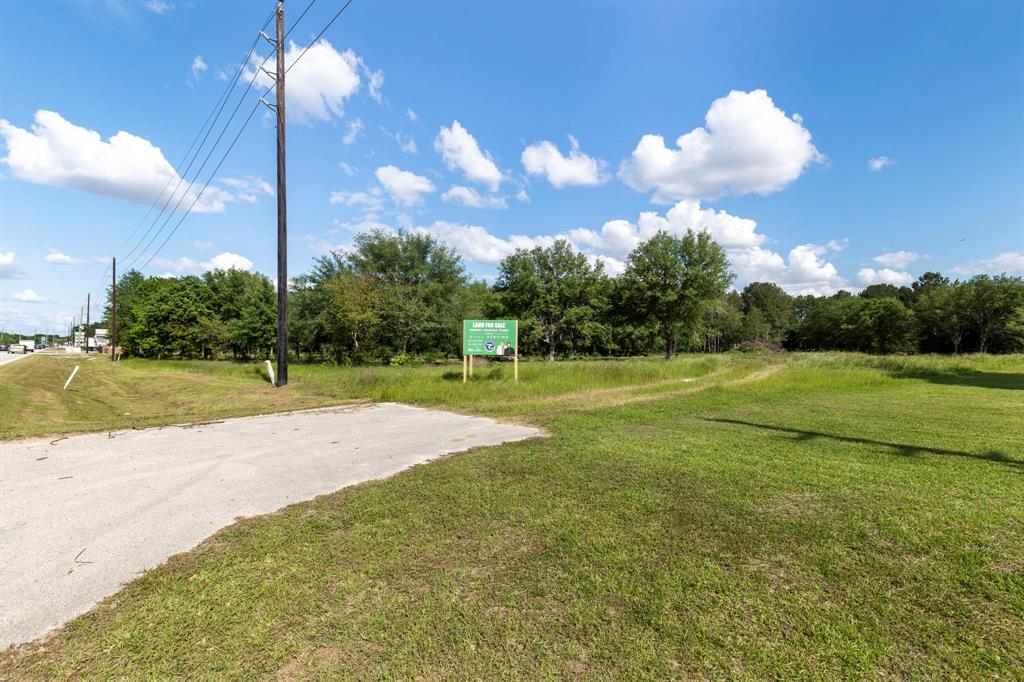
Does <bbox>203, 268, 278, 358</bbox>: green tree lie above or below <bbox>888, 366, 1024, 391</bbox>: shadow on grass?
above

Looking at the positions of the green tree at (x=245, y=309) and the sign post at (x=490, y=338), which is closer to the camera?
the sign post at (x=490, y=338)

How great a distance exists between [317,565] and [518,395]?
1042cm

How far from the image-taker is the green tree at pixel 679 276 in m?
41.1

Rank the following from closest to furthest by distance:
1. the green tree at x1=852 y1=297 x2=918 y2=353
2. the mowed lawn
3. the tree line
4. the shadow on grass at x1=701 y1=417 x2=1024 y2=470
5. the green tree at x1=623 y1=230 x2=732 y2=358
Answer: the mowed lawn → the shadow on grass at x1=701 y1=417 x2=1024 y2=470 → the tree line → the green tree at x1=623 y1=230 x2=732 y2=358 → the green tree at x1=852 y1=297 x2=918 y2=353

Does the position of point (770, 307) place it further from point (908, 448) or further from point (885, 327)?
point (908, 448)

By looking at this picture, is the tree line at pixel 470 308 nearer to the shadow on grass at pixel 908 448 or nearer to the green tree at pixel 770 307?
the green tree at pixel 770 307

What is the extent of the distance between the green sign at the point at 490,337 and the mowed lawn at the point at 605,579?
32.9 ft

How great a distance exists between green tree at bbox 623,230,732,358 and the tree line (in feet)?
0.35

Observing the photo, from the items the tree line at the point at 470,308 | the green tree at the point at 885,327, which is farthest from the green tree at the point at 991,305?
the green tree at the point at 885,327

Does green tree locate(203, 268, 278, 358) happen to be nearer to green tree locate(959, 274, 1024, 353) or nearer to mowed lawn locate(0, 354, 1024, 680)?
mowed lawn locate(0, 354, 1024, 680)

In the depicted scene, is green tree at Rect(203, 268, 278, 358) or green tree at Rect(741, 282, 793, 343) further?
green tree at Rect(741, 282, 793, 343)

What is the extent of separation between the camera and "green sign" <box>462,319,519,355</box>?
15.8 metres

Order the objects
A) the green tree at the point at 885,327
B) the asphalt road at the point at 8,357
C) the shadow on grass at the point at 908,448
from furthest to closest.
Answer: the green tree at the point at 885,327 < the asphalt road at the point at 8,357 < the shadow on grass at the point at 908,448

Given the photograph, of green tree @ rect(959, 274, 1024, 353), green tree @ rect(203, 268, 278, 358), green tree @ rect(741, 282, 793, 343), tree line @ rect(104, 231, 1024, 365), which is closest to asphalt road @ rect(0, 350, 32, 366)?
tree line @ rect(104, 231, 1024, 365)
